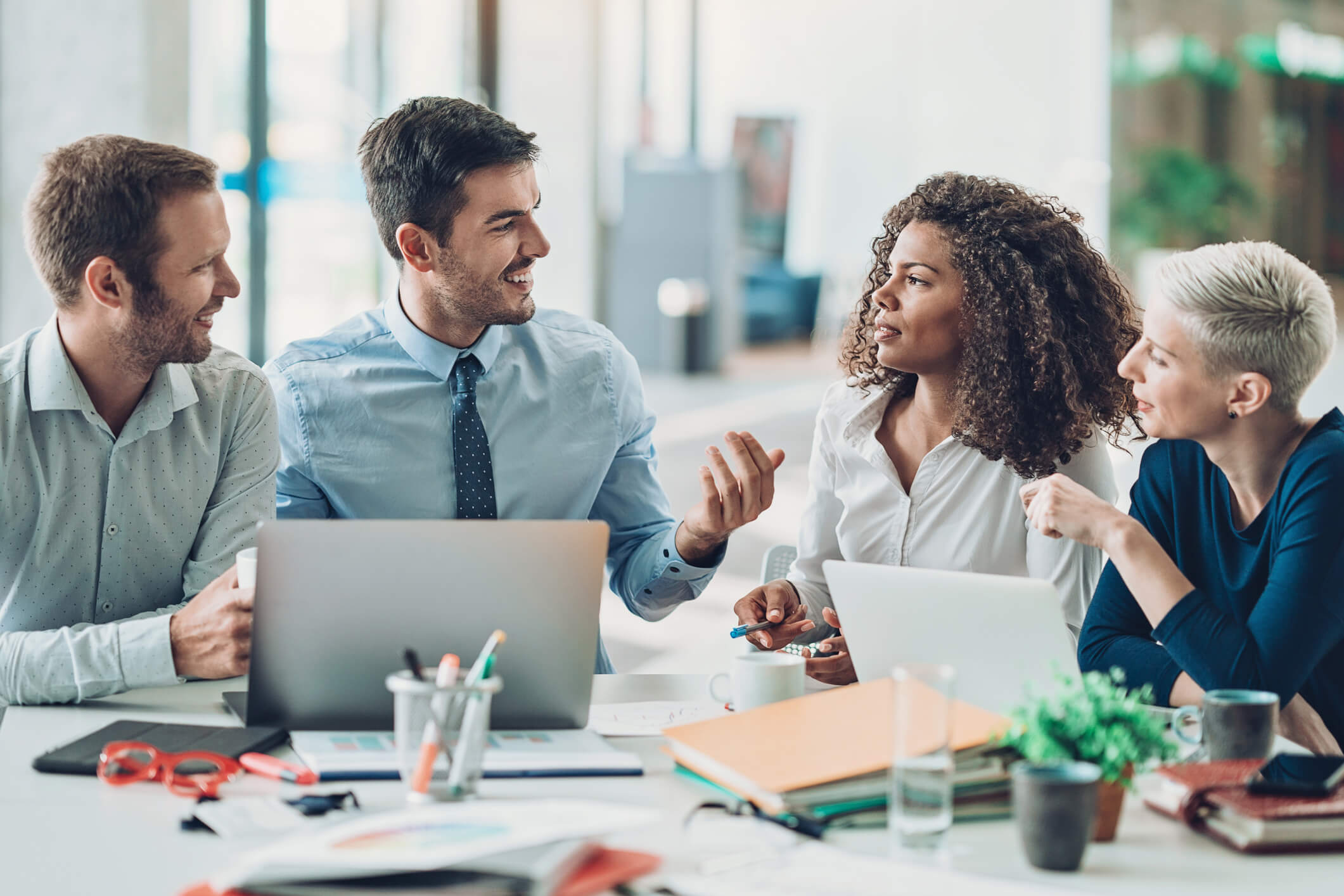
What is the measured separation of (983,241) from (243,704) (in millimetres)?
1402

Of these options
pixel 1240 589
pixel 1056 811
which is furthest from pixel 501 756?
pixel 1240 589

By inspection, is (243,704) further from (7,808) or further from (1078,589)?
(1078,589)

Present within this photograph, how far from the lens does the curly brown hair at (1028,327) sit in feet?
7.27

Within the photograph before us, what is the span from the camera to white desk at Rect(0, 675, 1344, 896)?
3.70ft

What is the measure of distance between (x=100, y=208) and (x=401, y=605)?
37.2 inches

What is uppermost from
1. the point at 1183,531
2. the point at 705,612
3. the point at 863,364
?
the point at 863,364

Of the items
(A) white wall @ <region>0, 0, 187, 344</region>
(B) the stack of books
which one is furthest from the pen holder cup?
(A) white wall @ <region>0, 0, 187, 344</region>

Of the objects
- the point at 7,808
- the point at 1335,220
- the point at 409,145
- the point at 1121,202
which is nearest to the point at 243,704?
the point at 7,808

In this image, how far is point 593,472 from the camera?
239 cm

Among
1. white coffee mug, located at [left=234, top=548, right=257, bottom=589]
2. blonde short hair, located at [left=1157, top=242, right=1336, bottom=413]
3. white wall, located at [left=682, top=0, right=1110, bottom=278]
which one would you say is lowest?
white coffee mug, located at [left=234, top=548, right=257, bottom=589]

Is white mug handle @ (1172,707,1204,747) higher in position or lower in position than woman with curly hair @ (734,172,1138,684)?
lower

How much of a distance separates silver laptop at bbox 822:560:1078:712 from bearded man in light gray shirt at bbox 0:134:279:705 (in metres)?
0.94

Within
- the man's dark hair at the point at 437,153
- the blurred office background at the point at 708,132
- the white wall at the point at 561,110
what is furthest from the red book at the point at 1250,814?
the white wall at the point at 561,110

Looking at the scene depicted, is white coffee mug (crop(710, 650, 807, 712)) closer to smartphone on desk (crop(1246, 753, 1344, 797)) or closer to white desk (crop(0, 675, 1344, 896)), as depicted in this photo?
white desk (crop(0, 675, 1344, 896))
